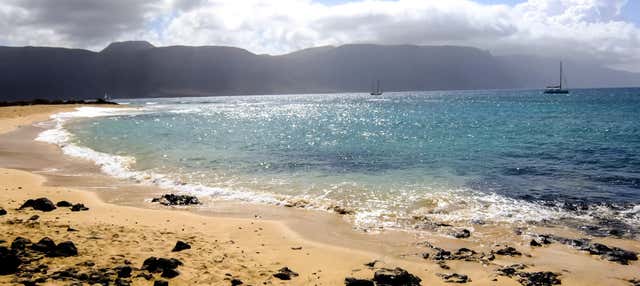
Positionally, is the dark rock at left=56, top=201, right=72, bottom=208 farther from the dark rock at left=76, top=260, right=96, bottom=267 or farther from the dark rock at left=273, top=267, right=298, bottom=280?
the dark rock at left=273, top=267, right=298, bottom=280

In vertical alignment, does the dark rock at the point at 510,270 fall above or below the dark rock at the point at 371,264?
below

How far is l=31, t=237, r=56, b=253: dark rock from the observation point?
8.67 meters

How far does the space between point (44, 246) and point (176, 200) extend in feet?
22.6

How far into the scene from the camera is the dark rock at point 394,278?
27.2ft

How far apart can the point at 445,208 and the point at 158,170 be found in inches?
568

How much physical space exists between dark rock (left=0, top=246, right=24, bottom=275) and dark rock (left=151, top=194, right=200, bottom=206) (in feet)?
24.1

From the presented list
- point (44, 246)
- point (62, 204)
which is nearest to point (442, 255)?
point (44, 246)

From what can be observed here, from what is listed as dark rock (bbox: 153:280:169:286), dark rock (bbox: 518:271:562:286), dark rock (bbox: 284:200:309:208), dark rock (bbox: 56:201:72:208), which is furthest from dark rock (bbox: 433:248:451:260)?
dark rock (bbox: 56:201:72:208)

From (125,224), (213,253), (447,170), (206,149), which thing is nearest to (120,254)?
(213,253)

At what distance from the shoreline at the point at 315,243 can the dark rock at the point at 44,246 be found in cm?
63

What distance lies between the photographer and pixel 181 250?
9.88 m

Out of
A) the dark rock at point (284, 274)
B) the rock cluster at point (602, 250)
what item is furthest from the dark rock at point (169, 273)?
the rock cluster at point (602, 250)

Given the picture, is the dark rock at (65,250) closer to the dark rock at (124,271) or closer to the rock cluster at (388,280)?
the dark rock at (124,271)

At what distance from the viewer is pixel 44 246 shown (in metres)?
8.73
